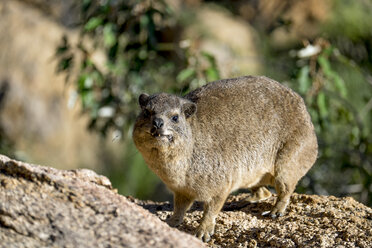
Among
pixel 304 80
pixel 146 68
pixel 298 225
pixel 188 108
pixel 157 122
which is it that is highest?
pixel 146 68

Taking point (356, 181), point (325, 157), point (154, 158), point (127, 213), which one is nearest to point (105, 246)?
point (127, 213)

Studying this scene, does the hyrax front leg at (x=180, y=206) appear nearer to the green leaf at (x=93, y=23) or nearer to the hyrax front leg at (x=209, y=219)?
the hyrax front leg at (x=209, y=219)

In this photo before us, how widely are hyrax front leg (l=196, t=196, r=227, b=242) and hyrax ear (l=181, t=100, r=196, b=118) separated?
91 cm

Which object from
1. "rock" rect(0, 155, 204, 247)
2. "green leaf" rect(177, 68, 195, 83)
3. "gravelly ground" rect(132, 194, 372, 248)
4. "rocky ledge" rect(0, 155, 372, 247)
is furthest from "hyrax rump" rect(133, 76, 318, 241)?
"green leaf" rect(177, 68, 195, 83)

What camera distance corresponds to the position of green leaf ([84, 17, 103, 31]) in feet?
31.5

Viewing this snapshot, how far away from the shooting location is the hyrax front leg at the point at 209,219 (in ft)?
19.4

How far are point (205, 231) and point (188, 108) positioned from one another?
1268mm

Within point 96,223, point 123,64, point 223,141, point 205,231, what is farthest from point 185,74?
point 96,223

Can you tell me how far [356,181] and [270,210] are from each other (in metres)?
5.69

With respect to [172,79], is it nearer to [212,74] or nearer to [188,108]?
[212,74]

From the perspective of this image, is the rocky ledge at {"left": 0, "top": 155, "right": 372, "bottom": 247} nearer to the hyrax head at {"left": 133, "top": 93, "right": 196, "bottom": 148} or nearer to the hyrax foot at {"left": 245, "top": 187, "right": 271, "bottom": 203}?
the hyrax head at {"left": 133, "top": 93, "right": 196, "bottom": 148}

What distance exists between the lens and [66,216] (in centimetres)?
450

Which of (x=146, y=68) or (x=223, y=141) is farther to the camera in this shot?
(x=146, y=68)

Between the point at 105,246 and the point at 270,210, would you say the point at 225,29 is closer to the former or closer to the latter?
the point at 270,210
